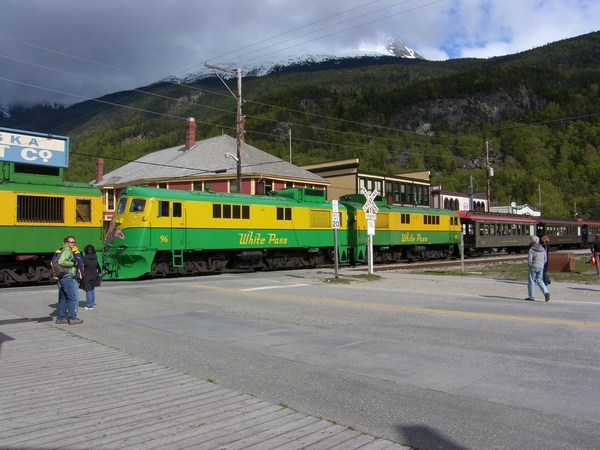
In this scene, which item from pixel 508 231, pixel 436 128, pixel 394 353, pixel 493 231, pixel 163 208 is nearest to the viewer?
pixel 394 353

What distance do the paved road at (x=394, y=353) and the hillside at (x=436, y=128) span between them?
169 feet

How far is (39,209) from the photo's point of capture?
1872 cm

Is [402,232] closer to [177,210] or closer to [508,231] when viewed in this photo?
[177,210]

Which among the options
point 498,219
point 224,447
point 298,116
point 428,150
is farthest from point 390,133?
point 224,447

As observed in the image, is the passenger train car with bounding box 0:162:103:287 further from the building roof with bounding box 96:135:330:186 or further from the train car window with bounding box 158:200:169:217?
the building roof with bounding box 96:135:330:186

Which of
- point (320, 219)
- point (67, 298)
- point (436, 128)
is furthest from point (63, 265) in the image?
point (436, 128)

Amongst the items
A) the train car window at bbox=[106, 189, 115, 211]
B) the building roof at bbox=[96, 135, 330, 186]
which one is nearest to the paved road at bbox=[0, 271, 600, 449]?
the building roof at bbox=[96, 135, 330, 186]

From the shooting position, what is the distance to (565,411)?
531cm

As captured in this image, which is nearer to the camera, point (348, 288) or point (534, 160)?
point (348, 288)

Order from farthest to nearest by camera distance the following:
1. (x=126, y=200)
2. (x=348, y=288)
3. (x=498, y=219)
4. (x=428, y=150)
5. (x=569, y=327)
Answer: (x=428, y=150) → (x=498, y=219) → (x=126, y=200) → (x=348, y=288) → (x=569, y=327)

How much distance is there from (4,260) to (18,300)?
4742 mm

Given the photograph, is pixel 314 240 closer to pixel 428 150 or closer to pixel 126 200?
pixel 126 200

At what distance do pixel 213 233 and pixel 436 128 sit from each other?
127 metres

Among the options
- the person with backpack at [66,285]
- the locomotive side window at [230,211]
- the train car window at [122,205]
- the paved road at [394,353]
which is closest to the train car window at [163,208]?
the train car window at [122,205]
